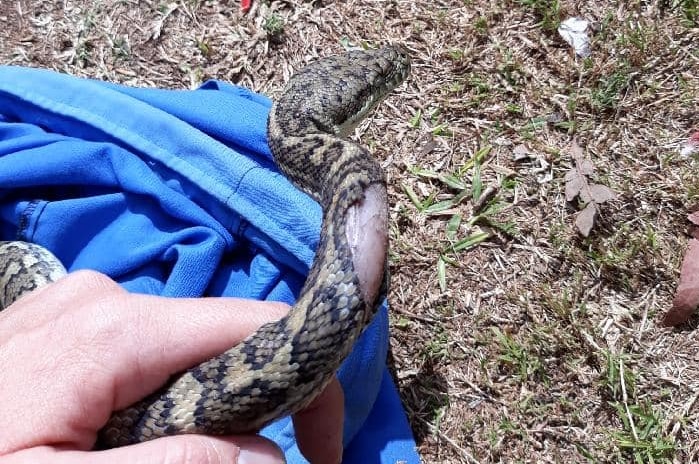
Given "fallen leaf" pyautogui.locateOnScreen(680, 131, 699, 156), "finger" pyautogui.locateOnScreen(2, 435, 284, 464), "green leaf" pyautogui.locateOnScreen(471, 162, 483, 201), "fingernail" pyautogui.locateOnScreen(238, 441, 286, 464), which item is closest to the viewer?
"finger" pyautogui.locateOnScreen(2, 435, 284, 464)

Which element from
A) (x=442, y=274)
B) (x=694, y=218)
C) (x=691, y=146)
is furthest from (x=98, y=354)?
(x=691, y=146)

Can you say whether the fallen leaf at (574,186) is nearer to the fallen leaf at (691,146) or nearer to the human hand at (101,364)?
the fallen leaf at (691,146)

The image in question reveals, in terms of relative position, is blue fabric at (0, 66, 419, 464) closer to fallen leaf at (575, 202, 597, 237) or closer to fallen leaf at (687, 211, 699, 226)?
fallen leaf at (575, 202, 597, 237)

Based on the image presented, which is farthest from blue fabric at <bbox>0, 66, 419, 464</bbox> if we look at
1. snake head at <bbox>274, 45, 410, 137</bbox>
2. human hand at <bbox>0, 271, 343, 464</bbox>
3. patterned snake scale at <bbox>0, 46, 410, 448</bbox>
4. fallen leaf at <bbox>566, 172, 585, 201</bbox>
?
fallen leaf at <bbox>566, 172, 585, 201</bbox>

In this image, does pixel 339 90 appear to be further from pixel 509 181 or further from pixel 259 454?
pixel 259 454

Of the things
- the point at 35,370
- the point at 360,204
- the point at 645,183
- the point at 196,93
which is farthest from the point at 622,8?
the point at 35,370

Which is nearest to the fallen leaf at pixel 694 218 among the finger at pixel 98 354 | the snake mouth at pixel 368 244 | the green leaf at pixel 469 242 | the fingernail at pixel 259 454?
the green leaf at pixel 469 242
